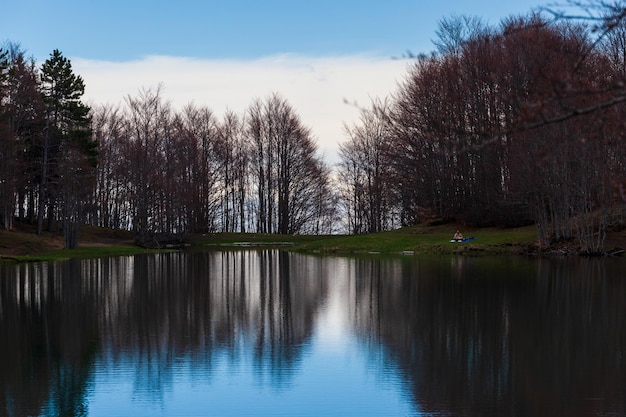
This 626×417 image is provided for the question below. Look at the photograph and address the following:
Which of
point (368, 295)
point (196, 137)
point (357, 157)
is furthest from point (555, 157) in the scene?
point (196, 137)

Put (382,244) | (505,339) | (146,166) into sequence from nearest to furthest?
(505,339)
(382,244)
(146,166)

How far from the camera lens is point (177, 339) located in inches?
543

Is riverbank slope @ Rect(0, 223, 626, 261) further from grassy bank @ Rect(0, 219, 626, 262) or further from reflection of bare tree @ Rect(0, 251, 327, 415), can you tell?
reflection of bare tree @ Rect(0, 251, 327, 415)

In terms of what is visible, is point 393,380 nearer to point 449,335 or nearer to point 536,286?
point 449,335

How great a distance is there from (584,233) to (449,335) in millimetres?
25118

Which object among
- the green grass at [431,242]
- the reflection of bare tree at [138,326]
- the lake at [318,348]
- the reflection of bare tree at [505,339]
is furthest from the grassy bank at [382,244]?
the reflection of bare tree at [138,326]

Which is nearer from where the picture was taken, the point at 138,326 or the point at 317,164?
the point at 138,326

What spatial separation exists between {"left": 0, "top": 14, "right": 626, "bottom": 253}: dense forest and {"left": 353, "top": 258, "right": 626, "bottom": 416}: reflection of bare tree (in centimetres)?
544

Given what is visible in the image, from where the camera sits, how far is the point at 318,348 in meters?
13.0

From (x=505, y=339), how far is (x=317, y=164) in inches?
2439

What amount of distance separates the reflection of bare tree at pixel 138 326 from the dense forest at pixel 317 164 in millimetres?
9224

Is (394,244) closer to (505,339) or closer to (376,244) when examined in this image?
(376,244)

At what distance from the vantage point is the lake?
9.39 m

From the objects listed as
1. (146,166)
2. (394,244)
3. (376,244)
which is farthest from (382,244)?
(146,166)
